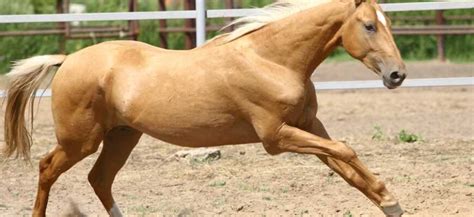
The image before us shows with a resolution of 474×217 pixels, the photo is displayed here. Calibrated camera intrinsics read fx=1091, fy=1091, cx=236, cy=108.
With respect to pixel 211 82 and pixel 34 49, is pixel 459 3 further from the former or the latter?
pixel 34 49

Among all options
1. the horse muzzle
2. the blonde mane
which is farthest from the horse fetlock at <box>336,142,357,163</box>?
the blonde mane

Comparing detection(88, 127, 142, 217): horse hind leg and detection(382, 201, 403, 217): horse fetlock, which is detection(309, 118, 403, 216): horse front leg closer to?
detection(382, 201, 403, 217): horse fetlock

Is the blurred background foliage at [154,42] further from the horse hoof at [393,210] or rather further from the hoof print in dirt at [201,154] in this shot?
the horse hoof at [393,210]

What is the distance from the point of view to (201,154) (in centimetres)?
827

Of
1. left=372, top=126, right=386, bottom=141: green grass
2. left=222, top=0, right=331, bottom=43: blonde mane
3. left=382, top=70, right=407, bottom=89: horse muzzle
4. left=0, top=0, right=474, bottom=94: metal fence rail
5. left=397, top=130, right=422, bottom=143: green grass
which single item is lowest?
left=372, top=126, right=386, bottom=141: green grass

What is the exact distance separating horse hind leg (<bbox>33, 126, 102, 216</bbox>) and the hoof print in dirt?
205cm

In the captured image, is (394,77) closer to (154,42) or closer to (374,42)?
Answer: (374,42)

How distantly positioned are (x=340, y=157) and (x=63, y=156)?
5.55ft

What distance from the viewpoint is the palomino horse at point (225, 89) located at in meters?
5.58

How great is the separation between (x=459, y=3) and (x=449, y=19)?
892cm

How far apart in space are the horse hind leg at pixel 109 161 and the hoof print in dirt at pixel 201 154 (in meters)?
1.83

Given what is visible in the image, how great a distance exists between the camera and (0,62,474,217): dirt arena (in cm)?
668

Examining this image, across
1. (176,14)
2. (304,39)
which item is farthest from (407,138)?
(304,39)

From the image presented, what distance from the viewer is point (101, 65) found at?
6105mm
